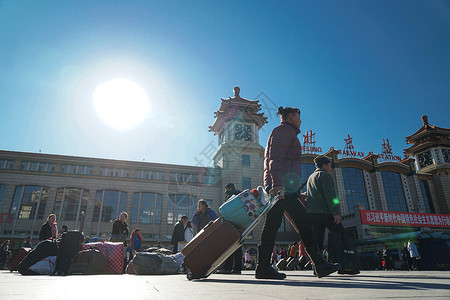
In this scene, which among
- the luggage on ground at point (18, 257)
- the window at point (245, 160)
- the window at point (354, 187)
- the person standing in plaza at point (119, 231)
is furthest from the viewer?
the window at point (245, 160)

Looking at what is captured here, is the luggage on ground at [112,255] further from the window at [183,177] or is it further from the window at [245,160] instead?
the window at [245,160]

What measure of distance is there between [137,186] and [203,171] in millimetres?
7981

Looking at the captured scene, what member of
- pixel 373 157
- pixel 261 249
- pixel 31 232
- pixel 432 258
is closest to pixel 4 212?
pixel 31 232

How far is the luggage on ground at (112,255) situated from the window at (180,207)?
24.7 m

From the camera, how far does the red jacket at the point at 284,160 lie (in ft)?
11.1

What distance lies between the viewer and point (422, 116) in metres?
42.3

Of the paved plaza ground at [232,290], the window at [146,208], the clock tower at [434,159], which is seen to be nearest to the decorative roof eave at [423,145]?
the clock tower at [434,159]

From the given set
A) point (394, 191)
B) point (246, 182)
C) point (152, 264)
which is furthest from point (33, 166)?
point (394, 191)

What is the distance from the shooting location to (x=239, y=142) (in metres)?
33.8

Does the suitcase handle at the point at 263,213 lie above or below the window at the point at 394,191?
below

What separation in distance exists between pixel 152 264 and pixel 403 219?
87.0 feet

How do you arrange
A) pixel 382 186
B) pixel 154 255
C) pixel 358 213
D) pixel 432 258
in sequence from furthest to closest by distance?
pixel 382 186 < pixel 358 213 < pixel 432 258 < pixel 154 255

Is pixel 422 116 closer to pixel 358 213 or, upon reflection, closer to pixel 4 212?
pixel 358 213

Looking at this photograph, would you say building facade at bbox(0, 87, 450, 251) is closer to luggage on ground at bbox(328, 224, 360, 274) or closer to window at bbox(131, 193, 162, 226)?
window at bbox(131, 193, 162, 226)
